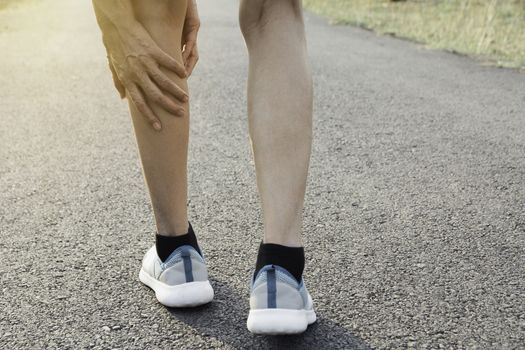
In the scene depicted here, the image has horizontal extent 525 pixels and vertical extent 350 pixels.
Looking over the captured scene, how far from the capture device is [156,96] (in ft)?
6.04

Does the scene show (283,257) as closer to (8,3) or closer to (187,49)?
(187,49)

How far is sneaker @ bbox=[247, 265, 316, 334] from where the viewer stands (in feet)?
5.67

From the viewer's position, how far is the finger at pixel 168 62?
1.81 metres

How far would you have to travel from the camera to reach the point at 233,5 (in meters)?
13.0

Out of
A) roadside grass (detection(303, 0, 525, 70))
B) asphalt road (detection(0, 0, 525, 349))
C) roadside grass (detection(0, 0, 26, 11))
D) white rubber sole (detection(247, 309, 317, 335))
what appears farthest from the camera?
roadside grass (detection(0, 0, 26, 11))

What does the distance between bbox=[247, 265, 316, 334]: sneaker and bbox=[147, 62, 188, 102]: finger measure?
467 mm

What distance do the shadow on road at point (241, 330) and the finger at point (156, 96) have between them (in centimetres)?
51

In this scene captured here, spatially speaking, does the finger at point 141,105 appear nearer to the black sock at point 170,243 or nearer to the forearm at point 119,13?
the forearm at point 119,13

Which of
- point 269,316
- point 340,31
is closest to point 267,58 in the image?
point 269,316

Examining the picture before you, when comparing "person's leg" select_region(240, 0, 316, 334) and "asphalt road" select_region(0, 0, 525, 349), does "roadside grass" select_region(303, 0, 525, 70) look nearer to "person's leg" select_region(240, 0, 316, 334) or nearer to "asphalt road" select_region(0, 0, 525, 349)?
"asphalt road" select_region(0, 0, 525, 349)

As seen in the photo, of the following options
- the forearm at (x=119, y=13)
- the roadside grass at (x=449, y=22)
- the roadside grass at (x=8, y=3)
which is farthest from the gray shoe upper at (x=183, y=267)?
the roadside grass at (x=8, y=3)

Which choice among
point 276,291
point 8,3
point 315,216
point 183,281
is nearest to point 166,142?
point 183,281

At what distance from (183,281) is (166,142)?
36 cm

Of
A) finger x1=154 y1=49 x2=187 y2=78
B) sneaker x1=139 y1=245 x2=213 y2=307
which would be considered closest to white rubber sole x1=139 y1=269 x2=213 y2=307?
sneaker x1=139 y1=245 x2=213 y2=307
